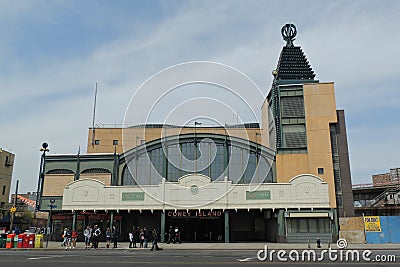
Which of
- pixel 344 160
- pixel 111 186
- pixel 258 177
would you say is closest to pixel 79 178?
pixel 111 186

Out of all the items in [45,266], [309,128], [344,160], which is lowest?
[45,266]

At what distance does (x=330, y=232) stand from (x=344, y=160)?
9.89 meters

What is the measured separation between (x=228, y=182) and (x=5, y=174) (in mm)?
51757

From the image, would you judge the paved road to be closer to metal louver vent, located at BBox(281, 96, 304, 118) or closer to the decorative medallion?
the decorative medallion

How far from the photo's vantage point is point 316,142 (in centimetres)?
4316

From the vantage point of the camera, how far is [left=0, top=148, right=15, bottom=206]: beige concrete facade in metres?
70.1

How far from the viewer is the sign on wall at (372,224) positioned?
3691 centimetres

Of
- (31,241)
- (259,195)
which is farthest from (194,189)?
(31,241)

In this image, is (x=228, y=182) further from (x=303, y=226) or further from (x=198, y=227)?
(x=303, y=226)

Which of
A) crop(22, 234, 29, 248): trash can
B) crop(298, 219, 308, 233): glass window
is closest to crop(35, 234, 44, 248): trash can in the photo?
crop(22, 234, 29, 248): trash can

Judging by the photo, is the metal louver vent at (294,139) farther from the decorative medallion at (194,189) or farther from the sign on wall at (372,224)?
the decorative medallion at (194,189)

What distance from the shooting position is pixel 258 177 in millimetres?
41719

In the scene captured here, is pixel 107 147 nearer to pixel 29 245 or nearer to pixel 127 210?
pixel 127 210

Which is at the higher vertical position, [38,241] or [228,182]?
[228,182]
